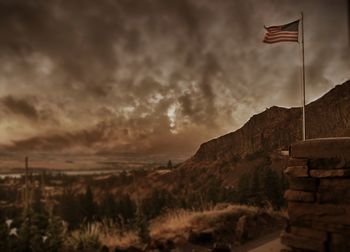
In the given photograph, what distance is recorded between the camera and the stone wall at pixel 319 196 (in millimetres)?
4117

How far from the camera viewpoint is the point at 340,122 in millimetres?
13977

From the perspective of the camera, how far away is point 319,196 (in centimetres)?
430

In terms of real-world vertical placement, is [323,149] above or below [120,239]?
above

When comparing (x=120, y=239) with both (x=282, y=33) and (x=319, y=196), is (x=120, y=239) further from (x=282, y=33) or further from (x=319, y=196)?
(x=282, y=33)

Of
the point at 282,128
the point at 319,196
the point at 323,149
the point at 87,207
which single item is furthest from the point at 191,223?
the point at 282,128

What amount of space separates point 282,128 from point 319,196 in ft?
47.6

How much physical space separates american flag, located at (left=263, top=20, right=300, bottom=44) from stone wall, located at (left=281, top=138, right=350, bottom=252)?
385 centimetres

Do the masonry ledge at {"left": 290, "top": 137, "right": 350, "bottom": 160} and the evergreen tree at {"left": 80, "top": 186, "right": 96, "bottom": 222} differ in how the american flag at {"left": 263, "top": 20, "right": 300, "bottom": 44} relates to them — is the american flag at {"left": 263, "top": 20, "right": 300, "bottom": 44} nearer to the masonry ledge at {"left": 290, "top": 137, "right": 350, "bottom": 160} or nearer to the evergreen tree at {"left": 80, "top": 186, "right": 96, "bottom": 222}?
the masonry ledge at {"left": 290, "top": 137, "right": 350, "bottom": 160}

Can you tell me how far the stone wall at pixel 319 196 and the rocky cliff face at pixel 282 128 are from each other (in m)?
7.71

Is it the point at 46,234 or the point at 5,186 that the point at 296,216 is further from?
the point at 5,186

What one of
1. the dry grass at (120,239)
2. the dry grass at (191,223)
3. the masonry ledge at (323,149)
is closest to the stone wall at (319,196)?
the masonry ledge at (323,149)

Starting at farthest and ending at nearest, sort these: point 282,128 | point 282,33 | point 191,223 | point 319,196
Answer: point 282,128 < point 191,223 < point 282,33 < point 319,196

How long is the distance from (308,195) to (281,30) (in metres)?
4.60

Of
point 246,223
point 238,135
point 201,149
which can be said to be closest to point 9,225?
point 246,223
